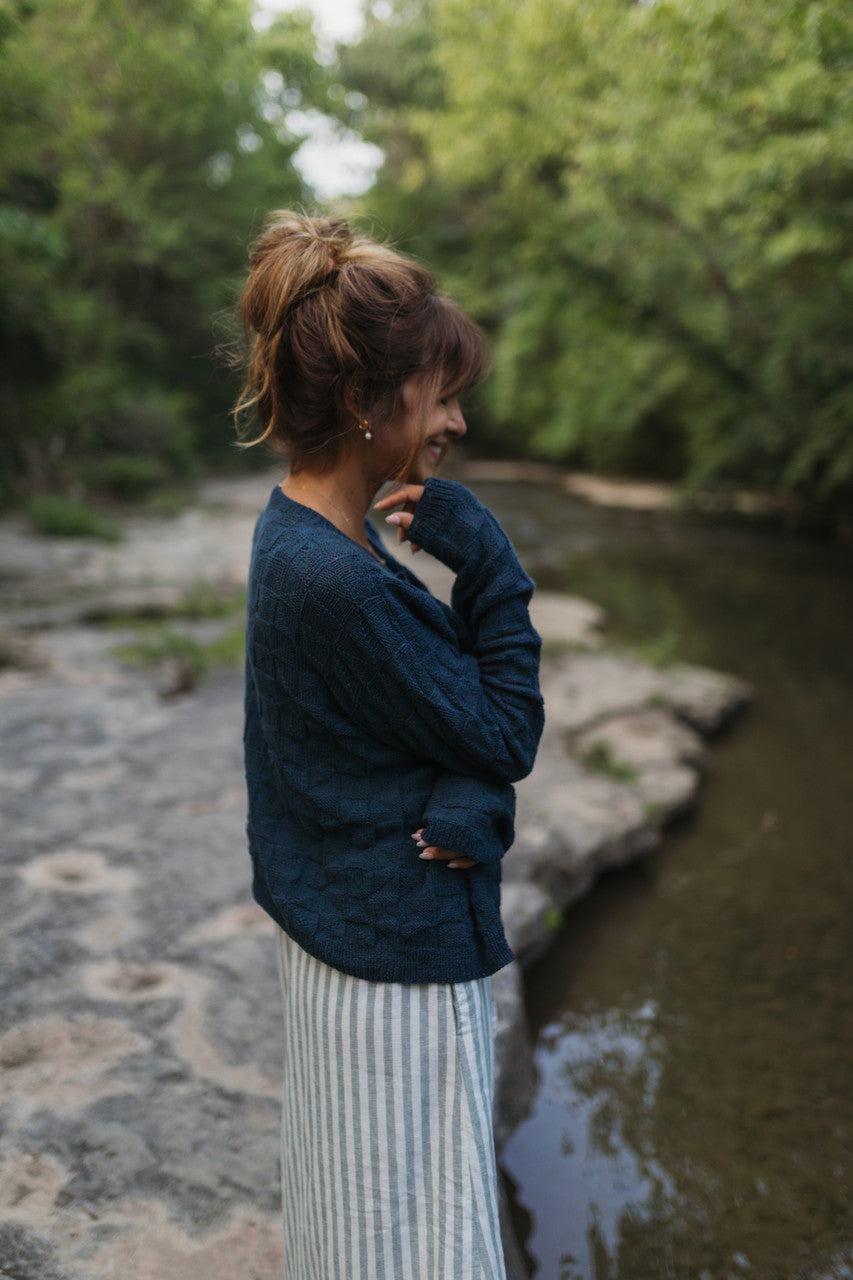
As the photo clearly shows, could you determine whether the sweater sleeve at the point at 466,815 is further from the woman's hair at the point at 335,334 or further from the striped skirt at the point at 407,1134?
the woman's hair at the point at 335,334

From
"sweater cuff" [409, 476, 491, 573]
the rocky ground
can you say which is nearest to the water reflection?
the rocky ground

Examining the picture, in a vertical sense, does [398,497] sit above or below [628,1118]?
above

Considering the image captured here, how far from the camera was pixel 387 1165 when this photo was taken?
1.27 metres

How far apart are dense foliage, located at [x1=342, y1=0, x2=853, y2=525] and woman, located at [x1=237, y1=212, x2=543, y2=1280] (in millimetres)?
4331

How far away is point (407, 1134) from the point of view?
4.16 feet

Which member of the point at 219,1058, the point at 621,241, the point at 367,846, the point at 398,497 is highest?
the point at 621,241

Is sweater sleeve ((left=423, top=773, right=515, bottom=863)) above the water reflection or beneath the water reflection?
above

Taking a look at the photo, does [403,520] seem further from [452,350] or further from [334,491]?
[452,350]

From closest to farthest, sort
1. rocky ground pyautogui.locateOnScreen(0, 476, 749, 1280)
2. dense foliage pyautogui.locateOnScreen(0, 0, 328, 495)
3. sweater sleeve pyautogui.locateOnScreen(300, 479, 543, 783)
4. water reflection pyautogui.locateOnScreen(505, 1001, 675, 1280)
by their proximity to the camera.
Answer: sweater sleeve pyautogui.locateOnScreen(300, 479, 543, 783)
rocky ground pyautogui.locateOnScreen(0, 476, 749, 1280)
water reflection pyautogui.locateOnScreen(505, 1001, 675, 1280)
dense foliage pyautogui.locateOnScreen(0, 0, 328, 495)

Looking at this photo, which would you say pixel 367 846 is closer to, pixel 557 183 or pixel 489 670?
pixel 489 670

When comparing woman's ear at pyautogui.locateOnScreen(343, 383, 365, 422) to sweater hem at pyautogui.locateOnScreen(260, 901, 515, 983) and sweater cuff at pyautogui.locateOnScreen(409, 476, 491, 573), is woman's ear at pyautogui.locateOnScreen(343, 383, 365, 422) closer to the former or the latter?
sweater cuff at pyautogui.locateOnScreen(409, 476, 491, 573)

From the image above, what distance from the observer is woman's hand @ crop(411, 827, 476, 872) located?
1261 mm

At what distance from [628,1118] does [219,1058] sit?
1.17 metres

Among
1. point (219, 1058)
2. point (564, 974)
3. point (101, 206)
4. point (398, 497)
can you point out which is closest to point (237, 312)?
point (398, 497)
